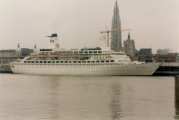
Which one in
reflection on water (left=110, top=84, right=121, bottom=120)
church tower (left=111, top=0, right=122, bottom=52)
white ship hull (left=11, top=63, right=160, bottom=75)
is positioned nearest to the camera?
reflection on water (left=110, top=84, right=121, bottom=120)

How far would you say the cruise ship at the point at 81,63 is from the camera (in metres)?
63.8

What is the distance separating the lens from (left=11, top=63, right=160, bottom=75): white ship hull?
208ft

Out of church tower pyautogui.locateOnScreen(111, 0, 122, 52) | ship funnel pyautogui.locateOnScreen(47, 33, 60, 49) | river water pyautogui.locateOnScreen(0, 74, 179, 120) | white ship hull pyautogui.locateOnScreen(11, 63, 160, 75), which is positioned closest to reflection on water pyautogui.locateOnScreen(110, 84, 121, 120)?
river water pyautogui.locateOnScreen(0, 74, 179, 120)

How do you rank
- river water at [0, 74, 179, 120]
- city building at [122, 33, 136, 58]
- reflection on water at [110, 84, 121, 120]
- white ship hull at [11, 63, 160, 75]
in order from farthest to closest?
city building at [122, 33, 136, 58] < white ship hull at [11, 63, 160, 75] < reflection on water at [110, 84, 121, 120] < river water at [0, 74, 179, 120]

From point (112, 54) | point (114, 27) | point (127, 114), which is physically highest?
point (114, 27)

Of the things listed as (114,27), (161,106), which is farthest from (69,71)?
(114,27)

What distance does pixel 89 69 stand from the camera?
217ft

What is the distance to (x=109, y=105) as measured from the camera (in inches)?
1020

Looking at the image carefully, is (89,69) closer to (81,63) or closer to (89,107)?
(81,63)

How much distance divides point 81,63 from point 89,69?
2.17 metres

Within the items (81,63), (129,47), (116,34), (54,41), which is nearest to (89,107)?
(81,63)

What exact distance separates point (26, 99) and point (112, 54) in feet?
127

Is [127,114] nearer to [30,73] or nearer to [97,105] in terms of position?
[97,105]

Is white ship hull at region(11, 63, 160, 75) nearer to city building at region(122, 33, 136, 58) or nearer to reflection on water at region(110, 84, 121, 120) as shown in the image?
reflection on water at region(110, 84, 121, 120)
